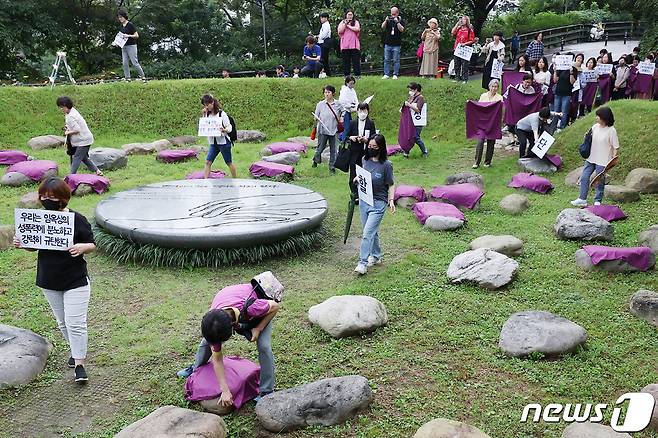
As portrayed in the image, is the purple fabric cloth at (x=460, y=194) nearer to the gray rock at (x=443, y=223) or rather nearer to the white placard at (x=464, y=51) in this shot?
the gray rock at (x=443, y=223)

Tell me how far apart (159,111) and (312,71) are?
4.68m

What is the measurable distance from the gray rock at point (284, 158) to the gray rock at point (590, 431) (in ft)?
31.3

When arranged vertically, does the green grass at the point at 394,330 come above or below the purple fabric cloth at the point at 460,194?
below

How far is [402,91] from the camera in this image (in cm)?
1692

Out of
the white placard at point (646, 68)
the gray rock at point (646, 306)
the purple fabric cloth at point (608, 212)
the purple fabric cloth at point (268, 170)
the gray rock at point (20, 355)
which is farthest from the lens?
the white placard at point (646, 68)

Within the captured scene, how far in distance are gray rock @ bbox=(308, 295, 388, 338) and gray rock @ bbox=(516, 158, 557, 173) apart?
7.30m

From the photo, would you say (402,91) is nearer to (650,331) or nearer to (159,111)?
(159,111)

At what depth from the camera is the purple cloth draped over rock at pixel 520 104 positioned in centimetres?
1375

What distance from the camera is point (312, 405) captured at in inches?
184

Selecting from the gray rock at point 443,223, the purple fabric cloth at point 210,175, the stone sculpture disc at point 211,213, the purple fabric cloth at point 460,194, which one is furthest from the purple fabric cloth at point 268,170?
the gray rock at point 443,223

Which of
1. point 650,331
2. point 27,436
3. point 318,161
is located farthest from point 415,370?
point 318,161

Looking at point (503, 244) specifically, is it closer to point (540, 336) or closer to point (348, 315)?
point (540, 336)

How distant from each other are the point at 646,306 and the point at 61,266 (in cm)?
560

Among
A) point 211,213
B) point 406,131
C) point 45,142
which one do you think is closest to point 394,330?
point 211,213
